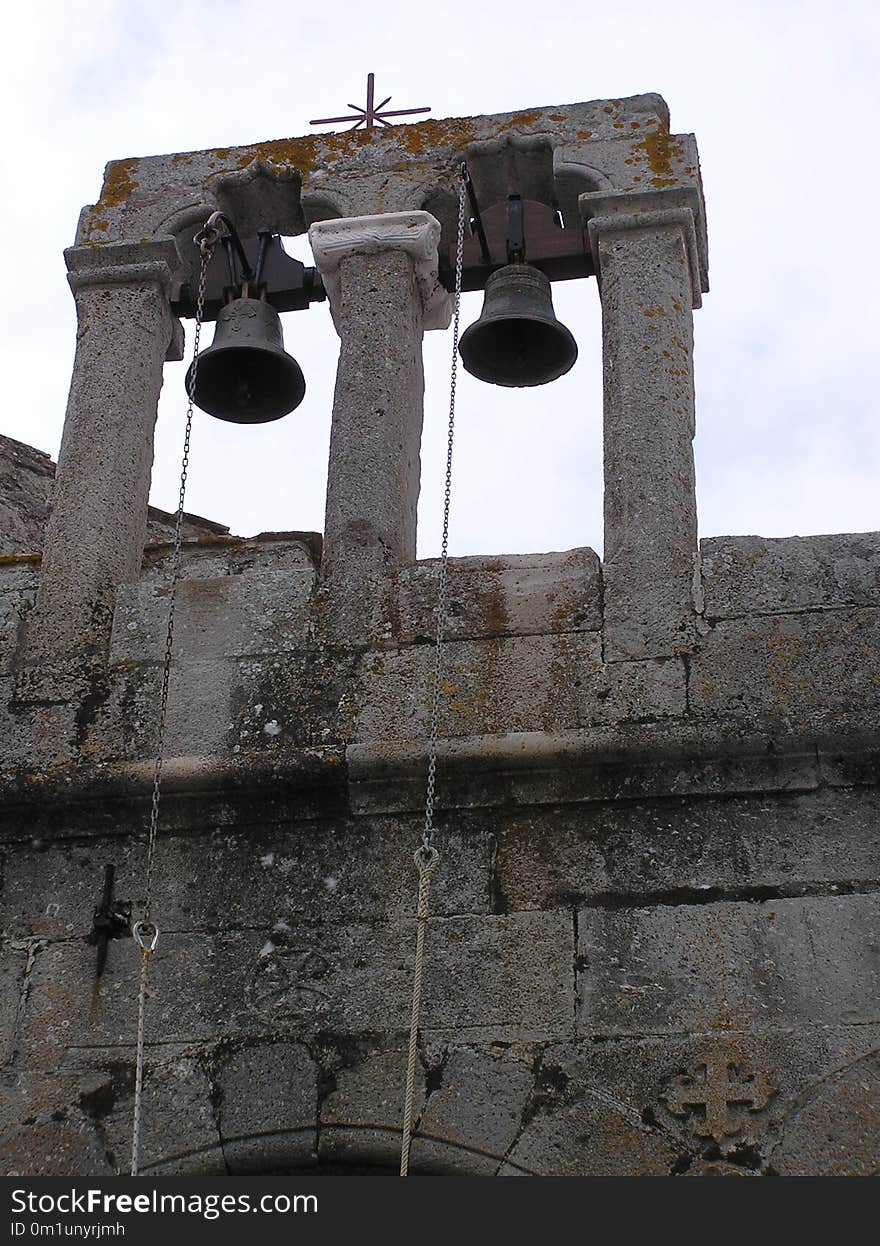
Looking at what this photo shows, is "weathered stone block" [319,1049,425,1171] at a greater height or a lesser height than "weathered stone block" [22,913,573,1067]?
lesser

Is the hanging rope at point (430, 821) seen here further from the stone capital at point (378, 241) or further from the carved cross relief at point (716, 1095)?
the carved cross relief at point (716, 1095)

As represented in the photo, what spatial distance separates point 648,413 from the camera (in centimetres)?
579

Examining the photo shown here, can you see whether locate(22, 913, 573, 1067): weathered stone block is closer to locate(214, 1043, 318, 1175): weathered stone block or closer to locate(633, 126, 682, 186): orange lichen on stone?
locate(214, 1043, 318, 1175): weathered stone block

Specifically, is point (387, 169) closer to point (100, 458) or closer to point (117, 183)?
point (117, 183)

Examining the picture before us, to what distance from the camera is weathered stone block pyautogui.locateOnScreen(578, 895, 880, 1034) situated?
4719 millimetres

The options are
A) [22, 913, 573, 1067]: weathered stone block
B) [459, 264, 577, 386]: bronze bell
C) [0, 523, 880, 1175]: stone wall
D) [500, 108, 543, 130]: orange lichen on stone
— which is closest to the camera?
[0, 523, 880, 1175]: stone wall

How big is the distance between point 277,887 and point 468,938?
57 cm

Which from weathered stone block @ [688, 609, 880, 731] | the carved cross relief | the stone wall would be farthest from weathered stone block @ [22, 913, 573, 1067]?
weathered stone block @ [688, 609, 880, 731]

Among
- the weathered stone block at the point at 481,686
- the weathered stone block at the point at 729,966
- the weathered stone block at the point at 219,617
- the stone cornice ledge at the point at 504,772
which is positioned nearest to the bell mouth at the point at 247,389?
the weathered stone block at the point at 219,617

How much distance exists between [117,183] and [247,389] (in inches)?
34.9

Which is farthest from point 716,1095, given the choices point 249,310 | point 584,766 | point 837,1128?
point 249,310

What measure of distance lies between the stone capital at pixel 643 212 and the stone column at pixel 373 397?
55 cm

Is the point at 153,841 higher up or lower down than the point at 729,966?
higher up

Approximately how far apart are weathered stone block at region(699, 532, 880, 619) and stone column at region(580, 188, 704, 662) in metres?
0.08
